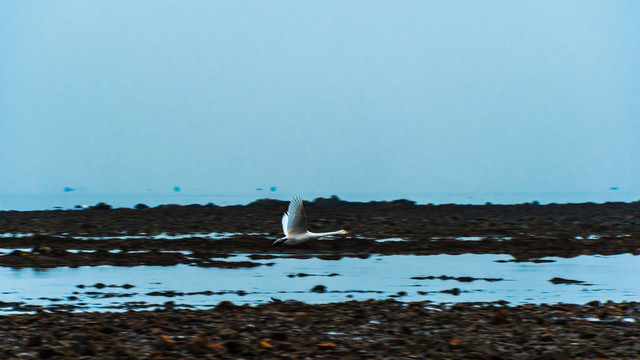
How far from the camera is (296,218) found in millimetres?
21656

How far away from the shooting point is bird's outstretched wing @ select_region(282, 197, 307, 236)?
2159cm

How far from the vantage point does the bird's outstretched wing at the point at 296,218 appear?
21594 mm

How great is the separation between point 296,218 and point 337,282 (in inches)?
107

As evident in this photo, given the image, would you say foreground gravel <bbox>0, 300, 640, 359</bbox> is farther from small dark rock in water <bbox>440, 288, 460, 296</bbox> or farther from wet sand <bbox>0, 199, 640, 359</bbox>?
small dark rock in water <bbox>440, 288, 460, 296</bbox>

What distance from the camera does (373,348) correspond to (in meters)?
11.0

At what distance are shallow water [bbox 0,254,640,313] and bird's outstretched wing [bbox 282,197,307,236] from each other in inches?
44.3

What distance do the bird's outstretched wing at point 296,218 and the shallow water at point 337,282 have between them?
1.12 m

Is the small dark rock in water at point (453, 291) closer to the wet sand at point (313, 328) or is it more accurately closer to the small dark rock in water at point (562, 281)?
the wet sand at point (313, 328)

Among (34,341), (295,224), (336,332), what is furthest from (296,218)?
(34,341)

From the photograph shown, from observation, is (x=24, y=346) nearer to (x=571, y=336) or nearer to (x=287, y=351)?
(x=287, y=351)

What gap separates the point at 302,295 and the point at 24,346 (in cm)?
751

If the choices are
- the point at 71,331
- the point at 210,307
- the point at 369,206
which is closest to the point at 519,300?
the point at 210,307

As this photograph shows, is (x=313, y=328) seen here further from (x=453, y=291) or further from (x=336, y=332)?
(x=453, y=291)

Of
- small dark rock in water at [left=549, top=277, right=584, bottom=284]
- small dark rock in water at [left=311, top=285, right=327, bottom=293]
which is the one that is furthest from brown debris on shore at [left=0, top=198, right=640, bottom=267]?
small dark rock in water at [left=311, top=285, right=327, bottom=293]
